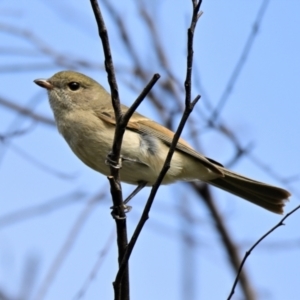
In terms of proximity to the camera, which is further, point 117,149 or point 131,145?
point 131,145

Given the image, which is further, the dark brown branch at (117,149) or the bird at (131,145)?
the bird at (131,145)

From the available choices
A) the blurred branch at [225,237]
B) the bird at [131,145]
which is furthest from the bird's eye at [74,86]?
the blurred branch at [225,237]

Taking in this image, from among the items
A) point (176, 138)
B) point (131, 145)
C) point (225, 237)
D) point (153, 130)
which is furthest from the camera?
point (225, 237)

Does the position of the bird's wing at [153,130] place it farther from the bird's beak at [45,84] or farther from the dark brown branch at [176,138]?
the dark brown branch at [176,138]

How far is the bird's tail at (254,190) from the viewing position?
5.37m

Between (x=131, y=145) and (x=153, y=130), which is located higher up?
(x=153, y=130)

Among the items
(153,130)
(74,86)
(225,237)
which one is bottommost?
(153,130)

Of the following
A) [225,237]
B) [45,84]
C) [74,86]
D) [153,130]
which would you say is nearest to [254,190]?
[153,130]

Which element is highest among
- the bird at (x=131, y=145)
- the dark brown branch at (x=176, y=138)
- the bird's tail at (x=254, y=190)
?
the bird's tail at (x=254, y=190)

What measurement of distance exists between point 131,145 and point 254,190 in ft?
4.29

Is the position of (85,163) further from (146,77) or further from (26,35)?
(146,77)

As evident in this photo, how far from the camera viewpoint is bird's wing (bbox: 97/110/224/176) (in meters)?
4.90

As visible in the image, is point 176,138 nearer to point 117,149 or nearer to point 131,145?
point 117,149

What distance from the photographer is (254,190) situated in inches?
217
